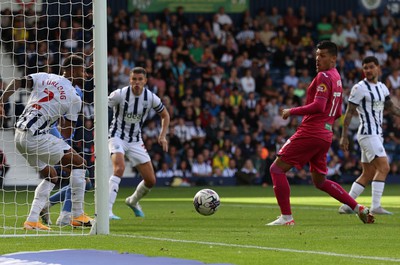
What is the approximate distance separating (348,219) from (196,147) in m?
13.9

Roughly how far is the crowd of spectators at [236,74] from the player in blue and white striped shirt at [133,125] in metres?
10.3

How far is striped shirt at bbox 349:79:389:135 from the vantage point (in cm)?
1480

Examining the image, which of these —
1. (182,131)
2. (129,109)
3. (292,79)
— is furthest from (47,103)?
(292,79)

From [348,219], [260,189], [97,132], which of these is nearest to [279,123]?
[260,189]

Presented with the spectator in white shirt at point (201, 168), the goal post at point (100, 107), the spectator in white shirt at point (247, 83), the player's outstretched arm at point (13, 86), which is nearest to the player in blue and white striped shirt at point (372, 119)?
the goal post at point (100, 107)

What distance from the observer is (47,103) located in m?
11.8

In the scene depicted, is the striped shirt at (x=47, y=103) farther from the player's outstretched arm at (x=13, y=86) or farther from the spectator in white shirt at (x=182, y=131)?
the spectator in white shirt at (x=182, y=131)

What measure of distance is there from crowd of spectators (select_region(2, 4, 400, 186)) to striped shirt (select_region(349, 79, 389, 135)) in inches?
435

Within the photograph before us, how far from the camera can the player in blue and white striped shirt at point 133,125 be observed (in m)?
14.3

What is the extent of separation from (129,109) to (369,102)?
3375mm

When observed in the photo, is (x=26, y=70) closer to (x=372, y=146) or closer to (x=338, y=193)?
(x=372, y=146)

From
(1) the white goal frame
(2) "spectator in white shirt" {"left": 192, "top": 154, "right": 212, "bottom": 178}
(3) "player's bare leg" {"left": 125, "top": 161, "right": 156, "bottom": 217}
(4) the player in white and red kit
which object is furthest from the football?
(2) "spectator in white shirt" {"left": 192, "top": 154, "right": 212, "bottom": 178}

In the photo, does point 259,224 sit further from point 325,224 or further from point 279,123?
point 279,123

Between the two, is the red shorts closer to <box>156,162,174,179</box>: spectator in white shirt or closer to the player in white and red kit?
the player in white and red kit
